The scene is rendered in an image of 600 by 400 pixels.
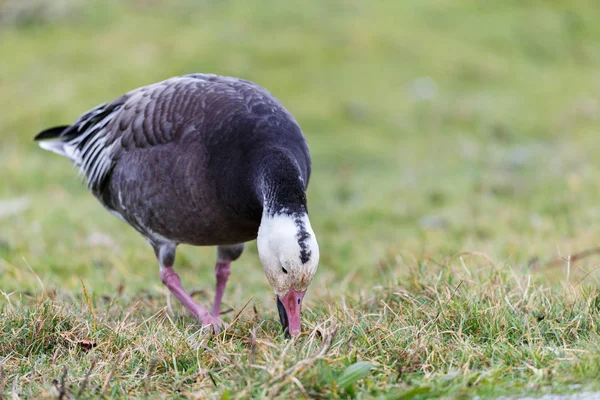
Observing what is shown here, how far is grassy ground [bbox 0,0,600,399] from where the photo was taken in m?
3.33

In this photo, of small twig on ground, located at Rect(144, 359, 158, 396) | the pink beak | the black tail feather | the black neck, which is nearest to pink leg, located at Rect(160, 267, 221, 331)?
the pink beak

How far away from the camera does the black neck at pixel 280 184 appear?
392 cm

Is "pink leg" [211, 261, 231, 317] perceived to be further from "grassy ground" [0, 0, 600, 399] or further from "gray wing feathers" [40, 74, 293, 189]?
"gray wing feathers" [40, 74, 293, 189]

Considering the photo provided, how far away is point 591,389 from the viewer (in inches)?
116

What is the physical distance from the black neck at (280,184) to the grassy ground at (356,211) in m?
0.62

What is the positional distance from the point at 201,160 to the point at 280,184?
81 centimetres

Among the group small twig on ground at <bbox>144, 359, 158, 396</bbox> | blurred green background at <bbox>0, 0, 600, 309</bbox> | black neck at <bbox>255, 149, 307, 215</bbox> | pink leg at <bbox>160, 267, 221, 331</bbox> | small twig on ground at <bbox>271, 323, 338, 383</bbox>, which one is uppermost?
black neck at <bbox>255, 149, 307, 215</bbox>

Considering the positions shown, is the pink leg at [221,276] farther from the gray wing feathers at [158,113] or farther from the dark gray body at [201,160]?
the gray wing feathers at [158,113]

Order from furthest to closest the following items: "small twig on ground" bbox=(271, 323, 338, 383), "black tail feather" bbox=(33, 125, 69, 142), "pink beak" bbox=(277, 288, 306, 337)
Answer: "black tail feather" bbox=(33, 125, 69, 142) → "pink beak" bbox=(277, 288, 306, 337) → "small twig on ground" bbox=(271, 323, 338, 383)

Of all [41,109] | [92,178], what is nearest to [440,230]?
[92,178]

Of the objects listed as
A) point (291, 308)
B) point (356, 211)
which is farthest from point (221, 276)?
point (356, 211)

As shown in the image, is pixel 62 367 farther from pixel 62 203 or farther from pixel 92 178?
pixel 62 203

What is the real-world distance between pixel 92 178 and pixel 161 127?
3.53 feet

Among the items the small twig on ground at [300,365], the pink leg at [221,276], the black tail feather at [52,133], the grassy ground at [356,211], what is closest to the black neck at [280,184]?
the grassy ground at [356,211]
